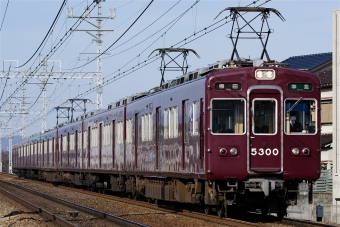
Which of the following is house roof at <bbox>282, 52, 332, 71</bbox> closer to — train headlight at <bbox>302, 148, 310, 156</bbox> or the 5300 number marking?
train headlight at <bbox>302, 148, 310, 156</bbox>

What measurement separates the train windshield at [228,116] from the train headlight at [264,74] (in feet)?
1.95

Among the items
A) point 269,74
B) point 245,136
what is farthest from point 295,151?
point 269,74

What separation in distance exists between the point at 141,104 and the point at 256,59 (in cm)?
622

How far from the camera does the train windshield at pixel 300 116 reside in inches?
585

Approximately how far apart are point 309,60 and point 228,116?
112 feet

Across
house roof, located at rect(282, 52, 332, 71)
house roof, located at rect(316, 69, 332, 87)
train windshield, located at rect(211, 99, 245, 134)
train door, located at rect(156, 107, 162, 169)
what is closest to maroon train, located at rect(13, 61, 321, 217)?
train windshield, located at rect(211, 99, 245, 134)

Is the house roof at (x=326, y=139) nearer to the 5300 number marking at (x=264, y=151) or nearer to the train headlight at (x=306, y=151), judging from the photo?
the train headlight at (x=306, y=151)

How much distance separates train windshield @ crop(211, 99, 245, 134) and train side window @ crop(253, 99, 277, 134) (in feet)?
0.90

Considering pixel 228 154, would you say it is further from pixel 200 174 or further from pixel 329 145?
pixel 329 145

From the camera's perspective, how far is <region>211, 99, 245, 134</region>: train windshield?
48.4 feet

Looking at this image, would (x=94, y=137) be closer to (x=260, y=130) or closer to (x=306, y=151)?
(x=260, y=130)

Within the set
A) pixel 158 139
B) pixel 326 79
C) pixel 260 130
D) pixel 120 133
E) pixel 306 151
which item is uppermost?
pixel 326 79

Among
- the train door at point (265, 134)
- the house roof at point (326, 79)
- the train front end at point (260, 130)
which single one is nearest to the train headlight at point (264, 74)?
the train front end at point (260, 130)

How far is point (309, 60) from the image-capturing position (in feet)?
158
